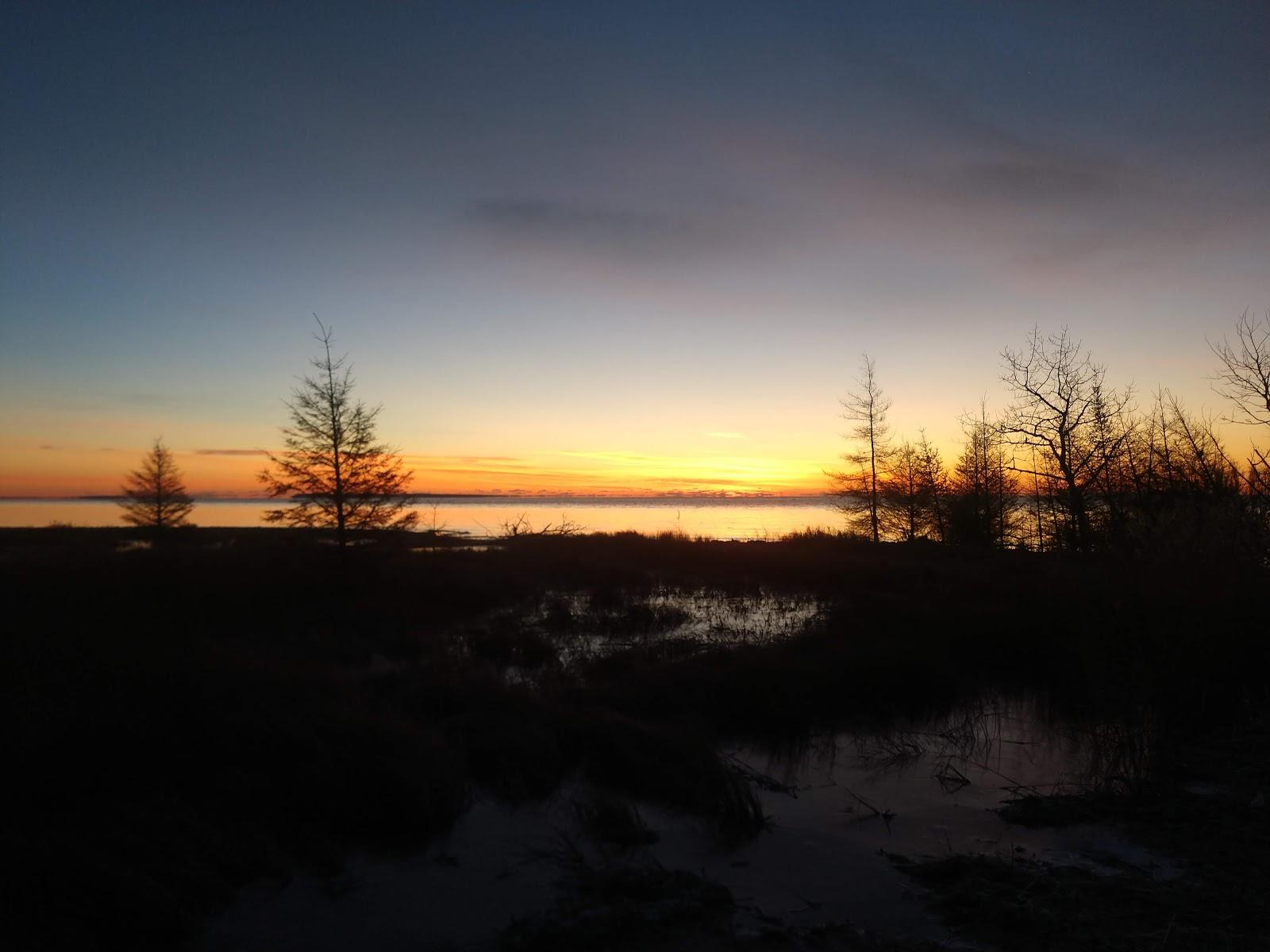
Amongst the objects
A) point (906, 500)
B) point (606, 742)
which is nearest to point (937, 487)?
point (906, 500)

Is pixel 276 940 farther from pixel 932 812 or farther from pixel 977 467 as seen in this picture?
pixel 977 467

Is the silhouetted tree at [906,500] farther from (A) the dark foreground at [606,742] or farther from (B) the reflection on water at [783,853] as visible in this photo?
(B) the reflection on water at [783,853]

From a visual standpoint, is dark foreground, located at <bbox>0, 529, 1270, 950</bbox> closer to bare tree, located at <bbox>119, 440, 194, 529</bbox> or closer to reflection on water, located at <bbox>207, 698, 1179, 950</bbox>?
reflection on water, located at <bbox>207, 698, 1179, 950</bbox>

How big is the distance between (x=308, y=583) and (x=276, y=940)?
1626cm

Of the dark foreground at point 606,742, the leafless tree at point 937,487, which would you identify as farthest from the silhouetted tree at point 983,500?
the dark foreground at point 606,742

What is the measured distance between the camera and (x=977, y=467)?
38875mm

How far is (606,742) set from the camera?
26.3ft

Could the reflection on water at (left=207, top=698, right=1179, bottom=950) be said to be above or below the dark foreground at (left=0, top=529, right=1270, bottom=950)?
below

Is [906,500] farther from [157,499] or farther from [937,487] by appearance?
[157,499]

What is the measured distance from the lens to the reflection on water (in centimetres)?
491

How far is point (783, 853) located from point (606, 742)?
2488 mm

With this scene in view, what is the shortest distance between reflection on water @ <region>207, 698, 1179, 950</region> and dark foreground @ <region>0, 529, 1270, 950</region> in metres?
0.14

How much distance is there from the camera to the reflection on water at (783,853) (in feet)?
16.1

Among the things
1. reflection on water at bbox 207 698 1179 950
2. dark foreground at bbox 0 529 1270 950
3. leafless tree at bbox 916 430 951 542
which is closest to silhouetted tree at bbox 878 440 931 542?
leafless tree at bbox 916 430 951 542
